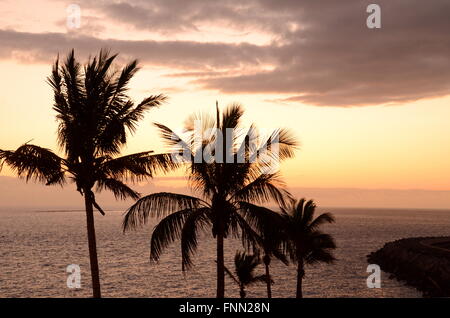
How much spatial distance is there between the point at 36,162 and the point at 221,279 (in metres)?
7.61

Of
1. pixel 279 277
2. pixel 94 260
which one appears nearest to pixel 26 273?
pixel 279 277

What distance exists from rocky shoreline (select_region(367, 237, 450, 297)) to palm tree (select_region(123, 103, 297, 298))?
48.1 metres

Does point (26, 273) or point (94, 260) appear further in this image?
point (26, 273)

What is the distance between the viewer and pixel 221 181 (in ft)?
56.0

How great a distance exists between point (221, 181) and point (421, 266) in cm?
6438

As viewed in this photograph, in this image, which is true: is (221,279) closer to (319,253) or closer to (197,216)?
(197,216)

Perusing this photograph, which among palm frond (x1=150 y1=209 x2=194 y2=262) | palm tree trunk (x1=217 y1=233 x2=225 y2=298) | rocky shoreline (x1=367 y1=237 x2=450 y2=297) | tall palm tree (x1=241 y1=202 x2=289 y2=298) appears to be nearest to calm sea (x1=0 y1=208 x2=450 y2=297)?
rocky shoreline (x1=367 y1=237 x2=450 y2=297)

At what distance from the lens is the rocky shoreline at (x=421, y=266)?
59.9 meters

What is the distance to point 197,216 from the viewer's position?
16.5 m

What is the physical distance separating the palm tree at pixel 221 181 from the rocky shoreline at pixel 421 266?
4809 centimetres

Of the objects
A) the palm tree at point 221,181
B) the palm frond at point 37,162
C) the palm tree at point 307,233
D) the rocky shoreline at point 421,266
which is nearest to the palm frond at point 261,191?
the palm tree at point 221,181

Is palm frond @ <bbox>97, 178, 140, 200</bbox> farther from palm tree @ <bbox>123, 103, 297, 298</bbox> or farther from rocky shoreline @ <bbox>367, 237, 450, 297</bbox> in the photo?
rocky shoreline @ <bbox>367, 237, 450, 297</bbox>
